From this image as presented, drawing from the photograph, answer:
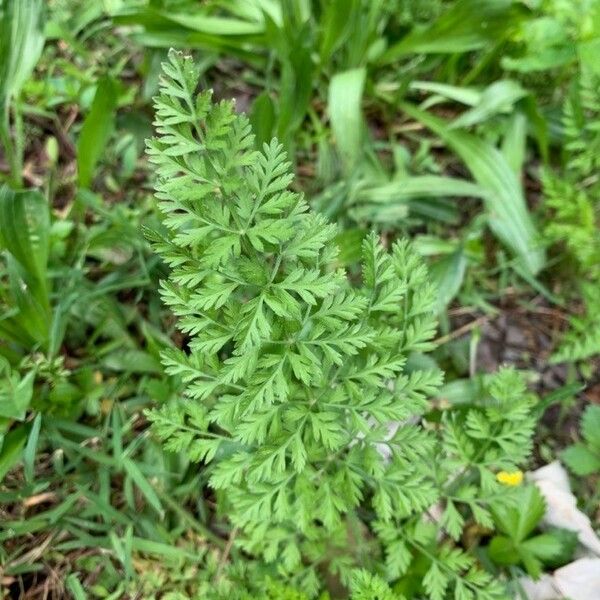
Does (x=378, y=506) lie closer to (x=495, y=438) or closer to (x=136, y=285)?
(x=495, y=438)

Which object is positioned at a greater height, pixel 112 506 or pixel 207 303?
pixel 207 303

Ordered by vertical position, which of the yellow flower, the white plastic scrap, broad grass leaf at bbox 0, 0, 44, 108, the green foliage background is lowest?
the white plastic scrap

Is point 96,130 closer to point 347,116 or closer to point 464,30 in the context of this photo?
point 347,116

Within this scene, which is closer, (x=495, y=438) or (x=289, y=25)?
(x=495, y=438)

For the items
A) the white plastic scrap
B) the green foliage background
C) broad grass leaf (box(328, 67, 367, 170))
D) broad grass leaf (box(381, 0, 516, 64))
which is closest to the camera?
the green foliage background

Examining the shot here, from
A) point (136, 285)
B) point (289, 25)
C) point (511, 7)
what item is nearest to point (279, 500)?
point (136, 285)

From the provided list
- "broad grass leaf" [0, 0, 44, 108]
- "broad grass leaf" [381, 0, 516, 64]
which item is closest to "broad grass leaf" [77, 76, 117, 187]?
"broad grass leaf" [0, 0, 44, 108]

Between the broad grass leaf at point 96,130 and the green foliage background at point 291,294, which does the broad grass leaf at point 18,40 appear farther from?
the broad grass leaf at point 96,130

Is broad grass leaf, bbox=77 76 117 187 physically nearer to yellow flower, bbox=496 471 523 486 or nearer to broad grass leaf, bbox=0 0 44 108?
broad grass leaf, bbox=0 0 44 108

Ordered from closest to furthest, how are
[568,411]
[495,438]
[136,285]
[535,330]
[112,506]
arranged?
[495,438] < [112,506] < [136,285] < [568,411] < [535,330]

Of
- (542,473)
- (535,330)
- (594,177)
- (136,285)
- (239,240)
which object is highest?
(239,240)

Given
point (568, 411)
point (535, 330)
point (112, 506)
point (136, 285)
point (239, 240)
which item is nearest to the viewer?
point (239, 240)
